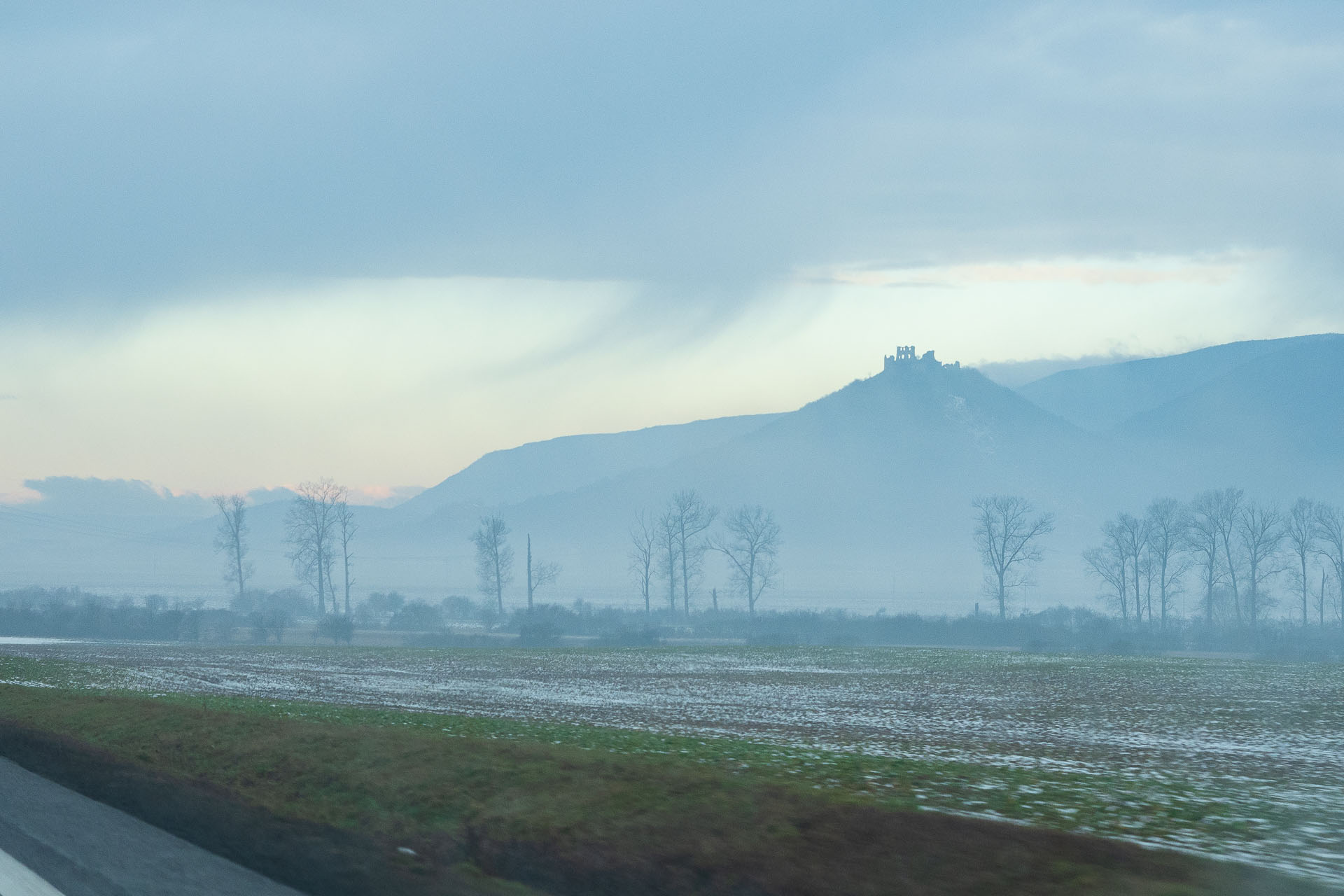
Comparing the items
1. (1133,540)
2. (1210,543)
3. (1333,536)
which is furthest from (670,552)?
(1333,536)

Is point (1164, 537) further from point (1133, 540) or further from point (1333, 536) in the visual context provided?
point (1333, 536)

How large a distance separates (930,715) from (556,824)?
25.2m

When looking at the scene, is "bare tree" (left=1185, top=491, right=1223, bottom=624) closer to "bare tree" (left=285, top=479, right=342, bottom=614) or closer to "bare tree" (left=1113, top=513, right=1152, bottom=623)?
"bare tree" (left=1113, top=513, right=1152, bottom=623)

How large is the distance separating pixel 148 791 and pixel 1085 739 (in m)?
20.2

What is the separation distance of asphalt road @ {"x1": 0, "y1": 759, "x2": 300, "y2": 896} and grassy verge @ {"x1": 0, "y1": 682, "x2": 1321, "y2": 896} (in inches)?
14.6

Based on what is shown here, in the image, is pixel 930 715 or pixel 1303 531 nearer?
pixel 930 715

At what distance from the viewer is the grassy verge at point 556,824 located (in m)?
7.86

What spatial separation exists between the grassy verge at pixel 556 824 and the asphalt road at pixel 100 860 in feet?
1.22

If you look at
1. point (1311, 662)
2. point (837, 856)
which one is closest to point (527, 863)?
point (837, 856)

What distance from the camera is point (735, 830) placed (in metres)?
9.13

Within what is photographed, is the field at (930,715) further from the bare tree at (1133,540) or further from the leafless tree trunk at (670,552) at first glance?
the bare tree at (1133,540)

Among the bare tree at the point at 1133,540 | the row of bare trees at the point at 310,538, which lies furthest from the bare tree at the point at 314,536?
the bare tree at the point at 1133,540

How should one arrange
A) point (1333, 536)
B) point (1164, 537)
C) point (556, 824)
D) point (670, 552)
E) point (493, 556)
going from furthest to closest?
point (493, 556) < point (670, 552) < point (1164, 537) < point (1333, 536) < point (556, 824)

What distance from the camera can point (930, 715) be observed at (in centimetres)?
3316
